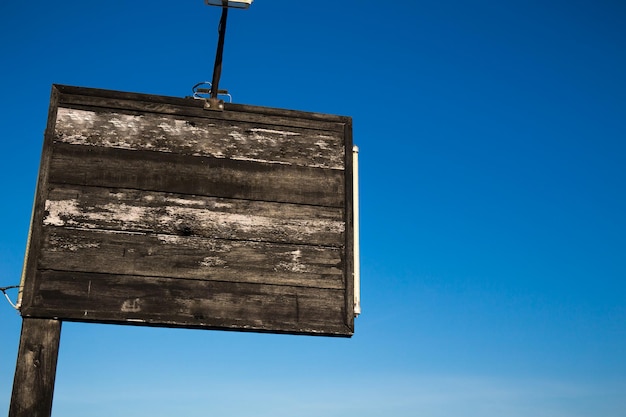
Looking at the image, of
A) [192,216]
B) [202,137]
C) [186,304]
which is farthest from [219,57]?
[186,304]

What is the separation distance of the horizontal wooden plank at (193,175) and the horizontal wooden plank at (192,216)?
7cm

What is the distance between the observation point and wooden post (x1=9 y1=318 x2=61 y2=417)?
15.4ft

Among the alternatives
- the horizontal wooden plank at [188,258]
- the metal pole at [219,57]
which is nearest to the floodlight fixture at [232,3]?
the metal pole at [219,57]

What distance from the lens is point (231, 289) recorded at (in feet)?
17.3

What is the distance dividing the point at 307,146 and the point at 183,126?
1109 millimetres

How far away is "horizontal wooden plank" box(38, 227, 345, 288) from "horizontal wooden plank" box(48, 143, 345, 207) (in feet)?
1.41

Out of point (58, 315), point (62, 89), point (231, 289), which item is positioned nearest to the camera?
point (58, 315)

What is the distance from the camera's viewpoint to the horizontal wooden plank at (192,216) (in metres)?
5.25

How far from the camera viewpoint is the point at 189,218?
538 cm

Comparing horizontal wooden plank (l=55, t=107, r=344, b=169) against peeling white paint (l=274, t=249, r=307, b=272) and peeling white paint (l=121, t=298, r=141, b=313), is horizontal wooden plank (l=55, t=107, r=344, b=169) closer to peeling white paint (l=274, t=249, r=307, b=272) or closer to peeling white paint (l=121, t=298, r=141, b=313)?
peeling white paint (l=274, t=249, r=307, b=272)

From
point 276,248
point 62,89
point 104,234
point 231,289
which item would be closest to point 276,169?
point 276,248

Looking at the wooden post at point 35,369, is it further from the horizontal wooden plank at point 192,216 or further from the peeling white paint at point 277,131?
the peeling white paint at point 277,131

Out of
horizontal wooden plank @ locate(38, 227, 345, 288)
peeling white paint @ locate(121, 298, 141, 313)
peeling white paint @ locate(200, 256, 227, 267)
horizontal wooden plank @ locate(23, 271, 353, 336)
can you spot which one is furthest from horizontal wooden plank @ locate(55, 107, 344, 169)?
peeling white paint @ locate(121, 298, 141, 313)

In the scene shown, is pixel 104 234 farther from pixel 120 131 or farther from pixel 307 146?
pixel 307 146
